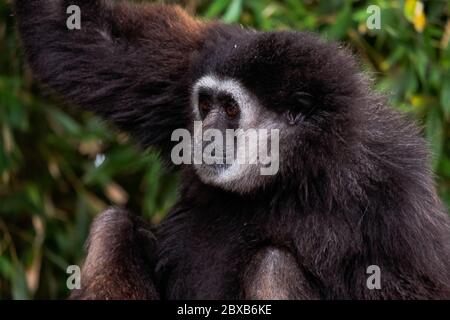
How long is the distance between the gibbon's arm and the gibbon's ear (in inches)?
28.0

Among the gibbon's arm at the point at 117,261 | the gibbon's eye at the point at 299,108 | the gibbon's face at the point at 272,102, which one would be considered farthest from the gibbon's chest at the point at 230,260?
the gibbon's eye at the point at 299,108

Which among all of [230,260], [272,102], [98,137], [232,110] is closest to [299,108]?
[272,102]

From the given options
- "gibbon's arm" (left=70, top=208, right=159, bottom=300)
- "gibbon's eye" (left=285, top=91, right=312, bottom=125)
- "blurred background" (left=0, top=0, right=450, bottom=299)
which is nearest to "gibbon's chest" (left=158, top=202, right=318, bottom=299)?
"gibbon's arm" (left=70, top=208, right=159, bottom=300)

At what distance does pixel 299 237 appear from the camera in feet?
22.8

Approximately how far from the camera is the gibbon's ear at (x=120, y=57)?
764 cm

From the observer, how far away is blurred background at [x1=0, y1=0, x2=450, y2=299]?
9.89 metres

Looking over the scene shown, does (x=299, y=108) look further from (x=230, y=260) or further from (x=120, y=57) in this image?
(x=120, y=57)

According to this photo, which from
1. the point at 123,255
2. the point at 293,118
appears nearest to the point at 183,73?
the point at 293,118

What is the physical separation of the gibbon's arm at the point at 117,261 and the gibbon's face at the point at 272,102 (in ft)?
2.39

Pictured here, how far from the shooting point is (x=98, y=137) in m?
11.1

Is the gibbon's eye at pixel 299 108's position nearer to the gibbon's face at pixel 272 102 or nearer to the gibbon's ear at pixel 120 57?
the gibbon's face at pixel 272 102

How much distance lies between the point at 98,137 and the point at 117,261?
4046 millimetres

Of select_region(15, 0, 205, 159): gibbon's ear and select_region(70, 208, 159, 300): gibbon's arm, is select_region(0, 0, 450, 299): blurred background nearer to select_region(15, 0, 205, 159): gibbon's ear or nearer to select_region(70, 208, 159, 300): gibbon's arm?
select_region(15, 0, 205, 159): gibbon's ear
